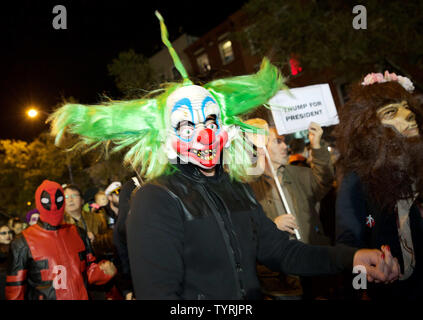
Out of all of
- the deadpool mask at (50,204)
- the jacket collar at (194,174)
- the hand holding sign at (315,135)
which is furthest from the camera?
the hand holding sign at (315,135)

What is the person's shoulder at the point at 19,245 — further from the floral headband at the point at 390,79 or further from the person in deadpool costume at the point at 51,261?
the floral headband at the point at 390,79

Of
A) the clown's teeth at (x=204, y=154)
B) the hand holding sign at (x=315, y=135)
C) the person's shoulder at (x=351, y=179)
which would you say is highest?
the hand holding sign at (x=315, y=135)

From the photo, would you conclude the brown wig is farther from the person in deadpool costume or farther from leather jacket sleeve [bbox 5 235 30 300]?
leather jacket sleeve [bbox 5 235 30 300]

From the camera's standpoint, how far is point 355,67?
29.9ft

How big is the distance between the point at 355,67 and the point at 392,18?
65.6 inches

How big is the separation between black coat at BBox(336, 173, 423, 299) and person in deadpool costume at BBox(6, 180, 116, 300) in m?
2.34

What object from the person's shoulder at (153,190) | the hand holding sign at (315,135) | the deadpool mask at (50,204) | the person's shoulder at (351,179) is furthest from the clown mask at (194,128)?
the deadpool mask at (50,204)

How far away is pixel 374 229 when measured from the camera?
2029mm

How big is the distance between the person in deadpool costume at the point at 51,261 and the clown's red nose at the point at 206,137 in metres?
2.09

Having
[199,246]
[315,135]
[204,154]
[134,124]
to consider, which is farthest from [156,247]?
[315,135]

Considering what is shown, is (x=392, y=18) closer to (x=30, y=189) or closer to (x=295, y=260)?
(x=295, y=260)

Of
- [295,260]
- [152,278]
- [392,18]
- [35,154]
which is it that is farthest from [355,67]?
[35,154]

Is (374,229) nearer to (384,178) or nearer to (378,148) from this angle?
(384,178)

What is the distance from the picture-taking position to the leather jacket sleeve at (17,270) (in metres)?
2.86
